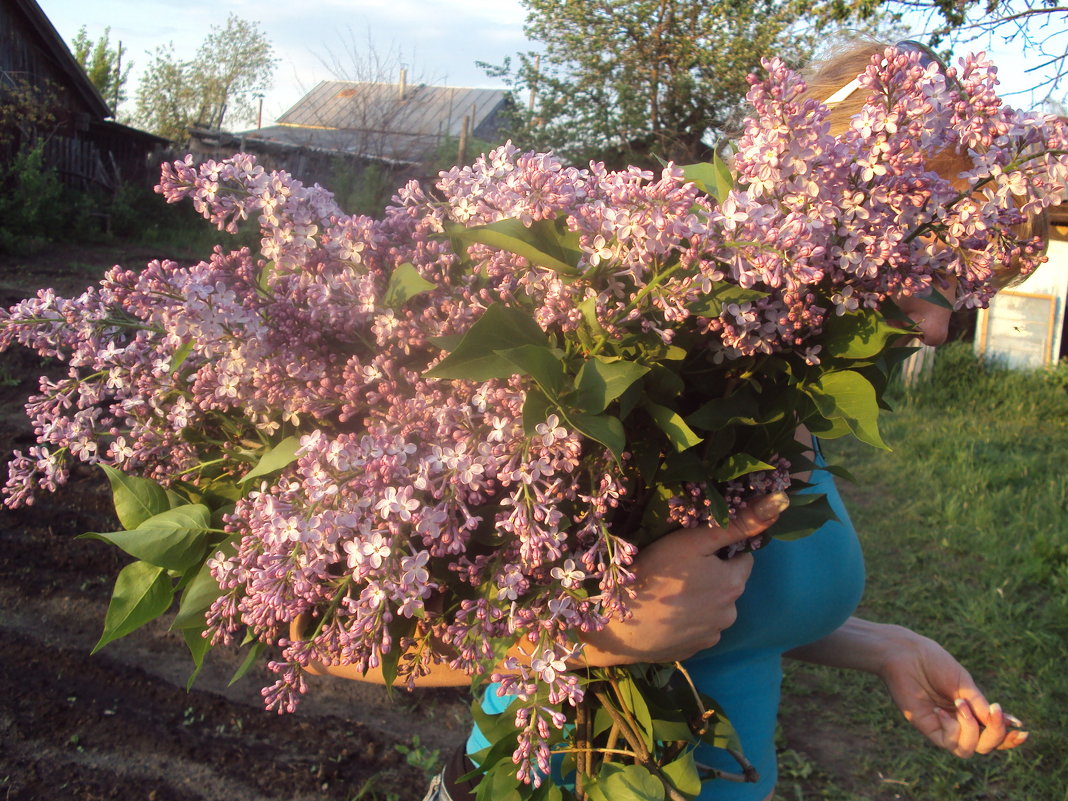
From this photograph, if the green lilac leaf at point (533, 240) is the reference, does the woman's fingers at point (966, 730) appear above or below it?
below

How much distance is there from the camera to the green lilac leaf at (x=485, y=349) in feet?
3.02

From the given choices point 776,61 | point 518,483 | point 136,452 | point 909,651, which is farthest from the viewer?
point 909,651

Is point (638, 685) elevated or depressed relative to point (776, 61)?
depressed

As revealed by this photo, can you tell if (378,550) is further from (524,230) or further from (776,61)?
(776,61)

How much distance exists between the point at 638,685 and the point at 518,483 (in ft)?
1.56

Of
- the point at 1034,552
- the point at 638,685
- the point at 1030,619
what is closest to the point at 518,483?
the point at 638,685

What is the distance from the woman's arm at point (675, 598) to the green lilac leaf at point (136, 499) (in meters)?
0.28

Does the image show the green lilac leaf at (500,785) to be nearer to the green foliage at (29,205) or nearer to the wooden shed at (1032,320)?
the wooden shed at (1032,320)

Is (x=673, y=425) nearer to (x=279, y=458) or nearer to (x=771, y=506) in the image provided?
(x=771, y=506)

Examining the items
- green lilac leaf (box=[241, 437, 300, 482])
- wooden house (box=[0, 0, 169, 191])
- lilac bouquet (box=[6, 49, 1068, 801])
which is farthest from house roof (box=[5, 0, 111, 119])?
green lilac leaf (box=[241, 437, 300, 482])

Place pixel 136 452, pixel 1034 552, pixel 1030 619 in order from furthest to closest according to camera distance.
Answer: pixel 1034 552
pixel 1030 619
pixel 136 452

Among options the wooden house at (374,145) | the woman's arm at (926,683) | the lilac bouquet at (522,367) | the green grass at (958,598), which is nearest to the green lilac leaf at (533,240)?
the lilac bouquet at (522,367)

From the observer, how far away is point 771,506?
114 cm

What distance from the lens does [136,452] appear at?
4.20ft
